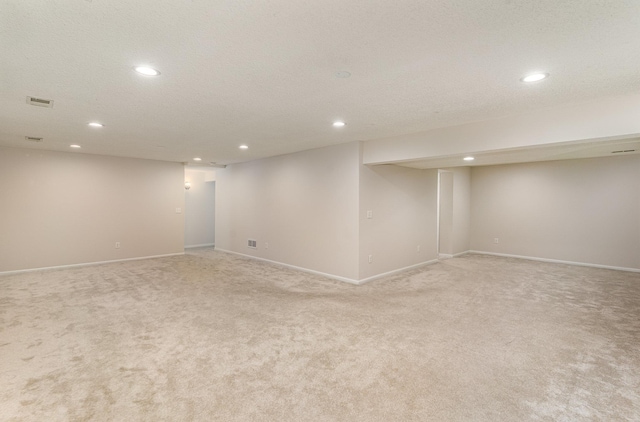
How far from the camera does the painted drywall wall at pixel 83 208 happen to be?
5.93 meters

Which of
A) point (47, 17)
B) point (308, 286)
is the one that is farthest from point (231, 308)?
point (47, 17)

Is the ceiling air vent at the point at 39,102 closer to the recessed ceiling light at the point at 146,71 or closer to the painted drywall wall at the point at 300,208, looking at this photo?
the recessed ceiling light at the point at 146,71

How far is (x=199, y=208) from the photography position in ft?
32.2

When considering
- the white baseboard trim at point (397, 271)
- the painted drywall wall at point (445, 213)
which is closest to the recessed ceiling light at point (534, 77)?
the white baseboard trim at point (397, 271)

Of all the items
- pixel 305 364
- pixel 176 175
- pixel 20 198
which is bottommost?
pixel 305 364

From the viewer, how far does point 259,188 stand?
7.43 meters

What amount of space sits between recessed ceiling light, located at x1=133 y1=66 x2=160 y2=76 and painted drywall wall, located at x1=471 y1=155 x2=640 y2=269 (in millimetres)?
7971

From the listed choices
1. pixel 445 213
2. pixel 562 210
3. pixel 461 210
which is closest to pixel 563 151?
pixel 562 210

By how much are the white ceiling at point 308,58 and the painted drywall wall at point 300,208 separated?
1.78 metres

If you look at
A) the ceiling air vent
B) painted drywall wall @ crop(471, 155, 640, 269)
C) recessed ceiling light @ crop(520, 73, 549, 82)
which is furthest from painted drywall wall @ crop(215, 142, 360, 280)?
painted drywall wall @ crop(471, 155, 640, 269)

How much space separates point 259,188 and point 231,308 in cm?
388

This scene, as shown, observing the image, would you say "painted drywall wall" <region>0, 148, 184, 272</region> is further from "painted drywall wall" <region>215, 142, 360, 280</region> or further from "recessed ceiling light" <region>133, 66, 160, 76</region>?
"recessed ceiling light" <region>133, 66, 160, 76</region>

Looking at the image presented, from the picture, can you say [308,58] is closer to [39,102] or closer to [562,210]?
[39,102]

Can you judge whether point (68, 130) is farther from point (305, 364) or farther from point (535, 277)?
point (535, 277)
